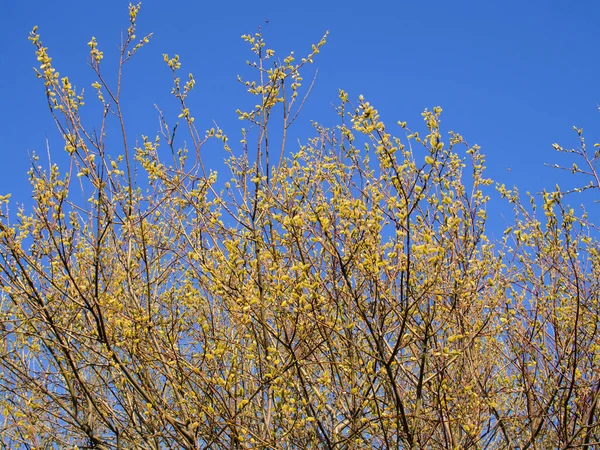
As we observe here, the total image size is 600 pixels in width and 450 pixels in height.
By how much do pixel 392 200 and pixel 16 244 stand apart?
96.9 inches

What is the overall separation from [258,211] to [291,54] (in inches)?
51.2

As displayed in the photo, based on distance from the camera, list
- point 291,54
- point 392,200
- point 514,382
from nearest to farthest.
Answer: point 392,200 → point 291,54 → point 514,382

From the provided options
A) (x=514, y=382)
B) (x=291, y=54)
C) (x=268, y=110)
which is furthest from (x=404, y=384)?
(x=291, y=54)

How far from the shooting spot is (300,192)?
4.21 meters

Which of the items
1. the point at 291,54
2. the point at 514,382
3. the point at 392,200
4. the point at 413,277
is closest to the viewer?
the point at 392,200

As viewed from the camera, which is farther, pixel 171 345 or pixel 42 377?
pixel 42 377

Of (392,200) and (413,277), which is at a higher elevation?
(392,200)

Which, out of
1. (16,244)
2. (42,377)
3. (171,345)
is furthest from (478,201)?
(42,377)

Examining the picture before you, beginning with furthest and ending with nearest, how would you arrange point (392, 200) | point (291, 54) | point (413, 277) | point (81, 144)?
1. point (291, 54)
2. point (81, 144)
3. point (413, 277)
4. point (392, 200)

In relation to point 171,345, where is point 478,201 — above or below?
above

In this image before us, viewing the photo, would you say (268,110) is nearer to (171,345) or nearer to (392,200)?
(392,200)

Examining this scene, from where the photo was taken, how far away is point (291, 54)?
4715 millimetres

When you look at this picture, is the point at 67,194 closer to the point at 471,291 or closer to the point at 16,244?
the point at 16,244

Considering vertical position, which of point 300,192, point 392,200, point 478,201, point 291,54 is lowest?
point 392,200
